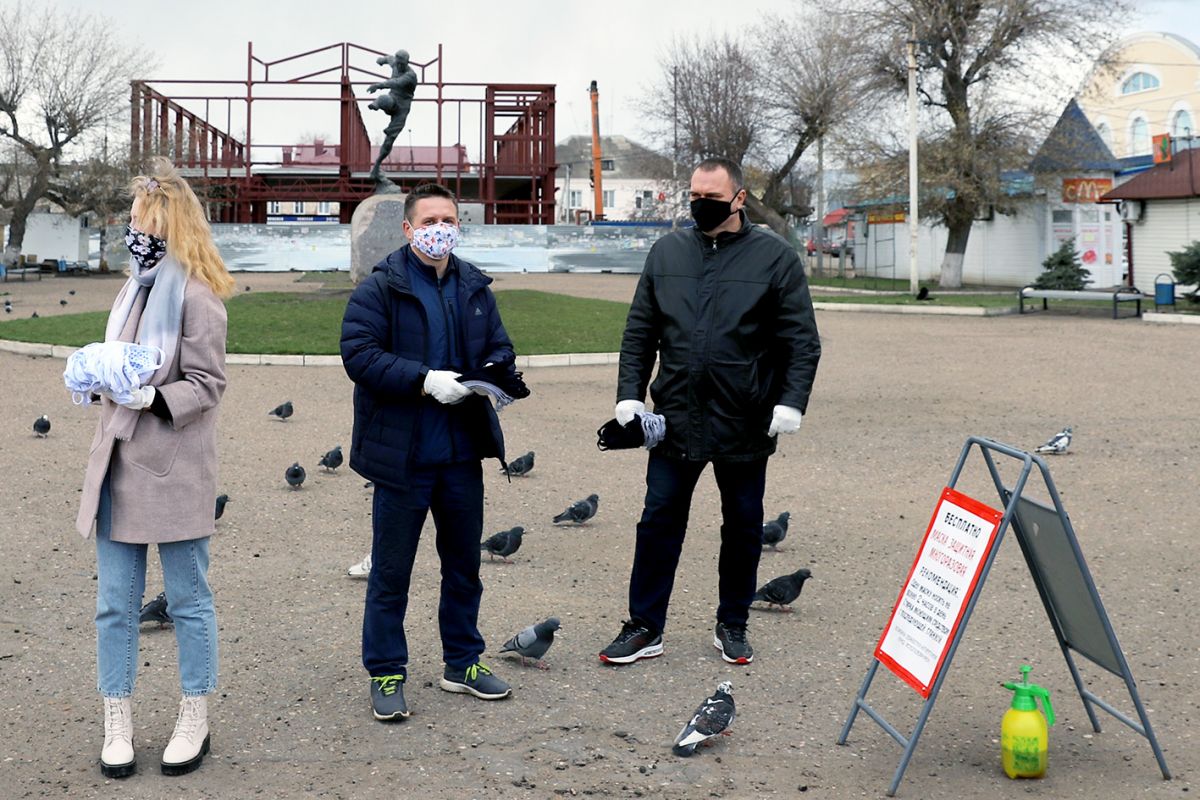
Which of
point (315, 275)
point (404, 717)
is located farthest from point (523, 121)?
point (404, 717)

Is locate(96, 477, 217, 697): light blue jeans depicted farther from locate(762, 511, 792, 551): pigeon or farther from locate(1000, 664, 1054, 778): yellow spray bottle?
locate(762, 511, 792, 551): pigeon

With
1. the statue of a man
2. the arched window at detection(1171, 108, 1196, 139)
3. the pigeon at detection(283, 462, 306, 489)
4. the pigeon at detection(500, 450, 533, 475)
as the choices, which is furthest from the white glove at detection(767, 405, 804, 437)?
the arched window at detection(1171, 108, 1196, 139)

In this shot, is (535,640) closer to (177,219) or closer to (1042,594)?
(1042,594)

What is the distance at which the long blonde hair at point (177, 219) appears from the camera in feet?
15.1

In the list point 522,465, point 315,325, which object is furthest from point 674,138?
point 522,465

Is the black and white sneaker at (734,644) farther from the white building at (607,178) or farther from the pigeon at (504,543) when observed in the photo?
the white building at (607,178)

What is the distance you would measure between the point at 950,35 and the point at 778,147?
12523mm

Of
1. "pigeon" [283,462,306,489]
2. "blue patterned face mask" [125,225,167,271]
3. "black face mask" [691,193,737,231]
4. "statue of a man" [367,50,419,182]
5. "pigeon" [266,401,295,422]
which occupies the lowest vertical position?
"pigeon" [283,462,306,489]

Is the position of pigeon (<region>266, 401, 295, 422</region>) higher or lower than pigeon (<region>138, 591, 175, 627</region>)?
higher

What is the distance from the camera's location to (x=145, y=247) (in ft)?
15.2

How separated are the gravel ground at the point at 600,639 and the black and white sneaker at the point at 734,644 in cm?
6

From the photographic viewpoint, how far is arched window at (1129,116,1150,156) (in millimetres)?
50963

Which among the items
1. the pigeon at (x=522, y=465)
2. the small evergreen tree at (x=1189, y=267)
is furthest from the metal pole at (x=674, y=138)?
the pigeon at (x=522, y=465)

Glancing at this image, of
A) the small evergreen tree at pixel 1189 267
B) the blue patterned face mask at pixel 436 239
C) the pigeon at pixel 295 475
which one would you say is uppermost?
the small evergreen tree at pixel 1189 267
